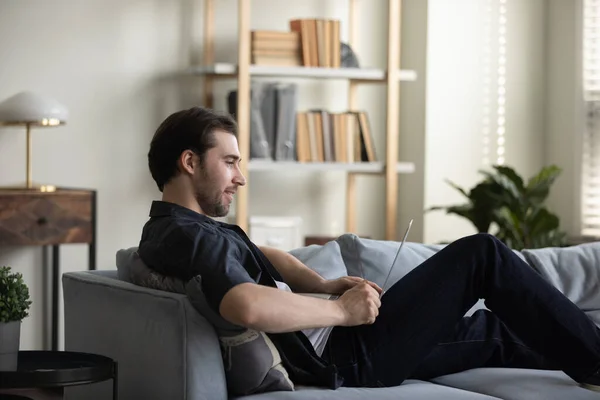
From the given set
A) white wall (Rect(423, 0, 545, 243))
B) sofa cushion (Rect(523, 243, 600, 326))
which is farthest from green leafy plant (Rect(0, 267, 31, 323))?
white wall (Rect(423, 0, 545, 243))

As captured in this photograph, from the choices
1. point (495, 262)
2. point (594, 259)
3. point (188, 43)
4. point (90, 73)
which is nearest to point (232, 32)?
point (188, 43)

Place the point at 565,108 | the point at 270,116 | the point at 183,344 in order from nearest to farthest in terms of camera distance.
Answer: the point at 183,344, the point at 270,116, the point at 565,108

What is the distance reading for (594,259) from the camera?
334cm

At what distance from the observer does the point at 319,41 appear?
4.64 meters

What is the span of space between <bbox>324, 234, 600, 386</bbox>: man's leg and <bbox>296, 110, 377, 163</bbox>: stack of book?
2077 millimetres

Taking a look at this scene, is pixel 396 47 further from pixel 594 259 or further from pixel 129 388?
pixel 129 388

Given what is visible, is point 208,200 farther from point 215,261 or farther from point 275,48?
point 275,48

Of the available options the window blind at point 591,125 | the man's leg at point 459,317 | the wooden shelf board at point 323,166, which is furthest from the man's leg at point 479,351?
the window blind at point 591,125

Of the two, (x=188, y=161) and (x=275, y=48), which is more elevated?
(x=275, y=48)

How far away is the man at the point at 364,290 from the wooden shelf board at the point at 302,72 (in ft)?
6.44

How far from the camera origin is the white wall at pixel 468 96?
16.9ft

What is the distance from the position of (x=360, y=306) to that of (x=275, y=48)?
2.44 metres

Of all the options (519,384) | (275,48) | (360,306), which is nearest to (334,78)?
(275,48)

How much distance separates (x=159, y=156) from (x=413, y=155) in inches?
110
